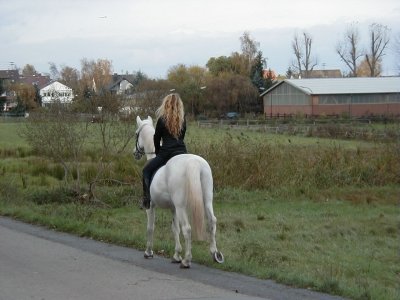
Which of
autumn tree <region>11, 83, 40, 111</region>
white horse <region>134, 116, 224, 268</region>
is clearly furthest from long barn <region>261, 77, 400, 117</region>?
white horse <region>134, 116, 224, 268</region>

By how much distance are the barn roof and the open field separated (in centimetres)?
6723

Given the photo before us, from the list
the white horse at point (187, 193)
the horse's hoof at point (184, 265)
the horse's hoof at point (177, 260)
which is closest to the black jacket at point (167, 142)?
the white horse at point (187, 193)

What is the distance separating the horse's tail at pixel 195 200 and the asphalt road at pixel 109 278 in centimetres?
65

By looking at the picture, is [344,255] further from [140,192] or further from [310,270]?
[140,192]

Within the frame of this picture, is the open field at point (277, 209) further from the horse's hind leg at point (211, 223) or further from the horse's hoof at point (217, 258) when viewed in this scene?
the horse's hind leg at point (211, 223)

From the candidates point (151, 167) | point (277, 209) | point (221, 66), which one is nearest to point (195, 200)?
point (151, 167)

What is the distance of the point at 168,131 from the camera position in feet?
34.7

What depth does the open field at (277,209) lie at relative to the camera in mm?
11281

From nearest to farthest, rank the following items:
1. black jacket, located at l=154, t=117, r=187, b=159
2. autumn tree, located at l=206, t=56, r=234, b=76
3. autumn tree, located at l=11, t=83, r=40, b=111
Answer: black jacket, located at l=154, t=117, r=187, b=159, autumn tree, located at l=11, t=83, r=40, b=111, autumn tree, located at l=206, t=56, r=234, b=76

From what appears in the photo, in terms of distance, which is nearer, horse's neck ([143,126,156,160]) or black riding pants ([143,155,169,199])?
black riding pants ([143,155,169,199])

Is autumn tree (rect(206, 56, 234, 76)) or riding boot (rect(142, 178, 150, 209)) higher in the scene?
riding boot (rect(142, 178, 150, 209))

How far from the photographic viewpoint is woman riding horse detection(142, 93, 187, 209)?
1050 centimetres

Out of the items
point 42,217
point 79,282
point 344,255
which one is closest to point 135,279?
point 79,282

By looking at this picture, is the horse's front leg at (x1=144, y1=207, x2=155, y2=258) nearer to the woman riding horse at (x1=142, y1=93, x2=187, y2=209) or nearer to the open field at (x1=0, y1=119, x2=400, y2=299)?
the open field at (x1=0, y1=119, x2=400, y2=299)
